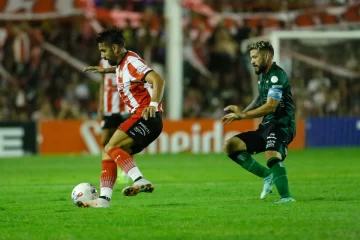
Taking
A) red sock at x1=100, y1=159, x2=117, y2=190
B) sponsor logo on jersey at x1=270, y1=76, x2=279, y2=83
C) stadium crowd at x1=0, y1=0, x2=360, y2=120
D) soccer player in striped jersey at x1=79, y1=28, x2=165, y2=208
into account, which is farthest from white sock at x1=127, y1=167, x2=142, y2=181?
stadium crowd at x1=0, y1=0, x2=360, y2=120

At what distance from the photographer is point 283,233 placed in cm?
739

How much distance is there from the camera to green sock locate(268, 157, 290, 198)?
9.96 meters

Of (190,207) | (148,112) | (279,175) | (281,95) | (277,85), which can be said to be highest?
(277,85)

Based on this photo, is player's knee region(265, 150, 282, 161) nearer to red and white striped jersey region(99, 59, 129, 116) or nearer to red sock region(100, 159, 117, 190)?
red sock region(100, 159, 117, 190)

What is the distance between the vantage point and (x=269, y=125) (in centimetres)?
1037

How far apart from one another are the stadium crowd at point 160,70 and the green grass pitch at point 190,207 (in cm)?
613

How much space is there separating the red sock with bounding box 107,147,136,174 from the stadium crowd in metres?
13.7

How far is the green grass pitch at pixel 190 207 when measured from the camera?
25.0 feet

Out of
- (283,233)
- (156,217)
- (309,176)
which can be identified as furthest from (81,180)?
(283,233)

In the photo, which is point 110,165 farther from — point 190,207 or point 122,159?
point 190,207

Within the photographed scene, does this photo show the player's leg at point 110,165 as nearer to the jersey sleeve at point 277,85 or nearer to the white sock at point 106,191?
the white sock at point 106,191

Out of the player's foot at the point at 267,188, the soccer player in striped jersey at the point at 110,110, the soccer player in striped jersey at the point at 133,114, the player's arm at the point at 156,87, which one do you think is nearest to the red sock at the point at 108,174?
the soccer player in striped jersey at the point at 133,114

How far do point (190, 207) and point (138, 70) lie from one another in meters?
1.56

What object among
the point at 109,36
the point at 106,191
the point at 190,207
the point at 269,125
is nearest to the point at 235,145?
the point at 269,125
